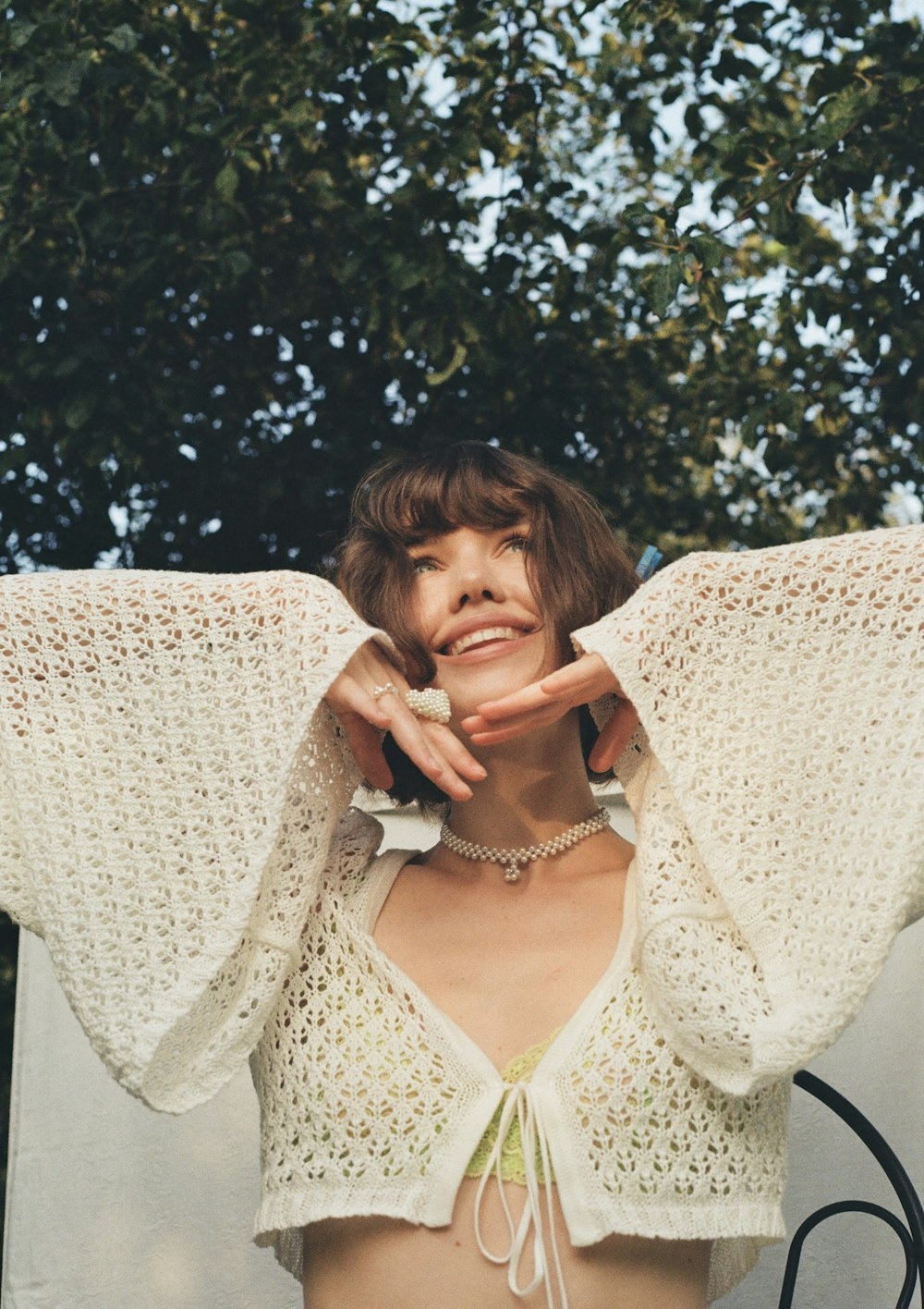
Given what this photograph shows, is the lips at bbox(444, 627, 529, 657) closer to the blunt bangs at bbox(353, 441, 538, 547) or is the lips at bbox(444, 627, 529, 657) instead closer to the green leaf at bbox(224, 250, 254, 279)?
Answer: the blunt bangs at bbox(353, 441, 538, 547)

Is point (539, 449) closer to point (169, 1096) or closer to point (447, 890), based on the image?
point (447, 890)

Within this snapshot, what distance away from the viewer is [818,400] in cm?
315

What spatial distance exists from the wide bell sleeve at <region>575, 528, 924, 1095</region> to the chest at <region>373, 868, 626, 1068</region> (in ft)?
0.49

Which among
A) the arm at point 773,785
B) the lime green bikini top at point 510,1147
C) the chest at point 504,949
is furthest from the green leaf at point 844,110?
the lime green bikini top at point 510,1147

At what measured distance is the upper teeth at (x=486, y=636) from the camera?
1.88 m

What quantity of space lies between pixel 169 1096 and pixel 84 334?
5.75ft

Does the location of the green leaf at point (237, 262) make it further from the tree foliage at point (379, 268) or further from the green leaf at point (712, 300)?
the green leaf at point (712, 300)

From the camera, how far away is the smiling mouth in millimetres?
1875

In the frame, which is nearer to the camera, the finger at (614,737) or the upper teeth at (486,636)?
the finger at (614,737)

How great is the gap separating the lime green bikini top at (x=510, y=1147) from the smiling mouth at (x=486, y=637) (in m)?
0.50

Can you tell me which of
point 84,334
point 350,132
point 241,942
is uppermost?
point 350,132

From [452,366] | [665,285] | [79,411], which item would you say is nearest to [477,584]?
[665,285]

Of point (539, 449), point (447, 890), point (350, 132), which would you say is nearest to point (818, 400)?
point (539, 449)

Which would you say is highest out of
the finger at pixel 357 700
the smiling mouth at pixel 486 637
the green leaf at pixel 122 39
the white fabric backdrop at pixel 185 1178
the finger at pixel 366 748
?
the green leaf at pixel 122 39
